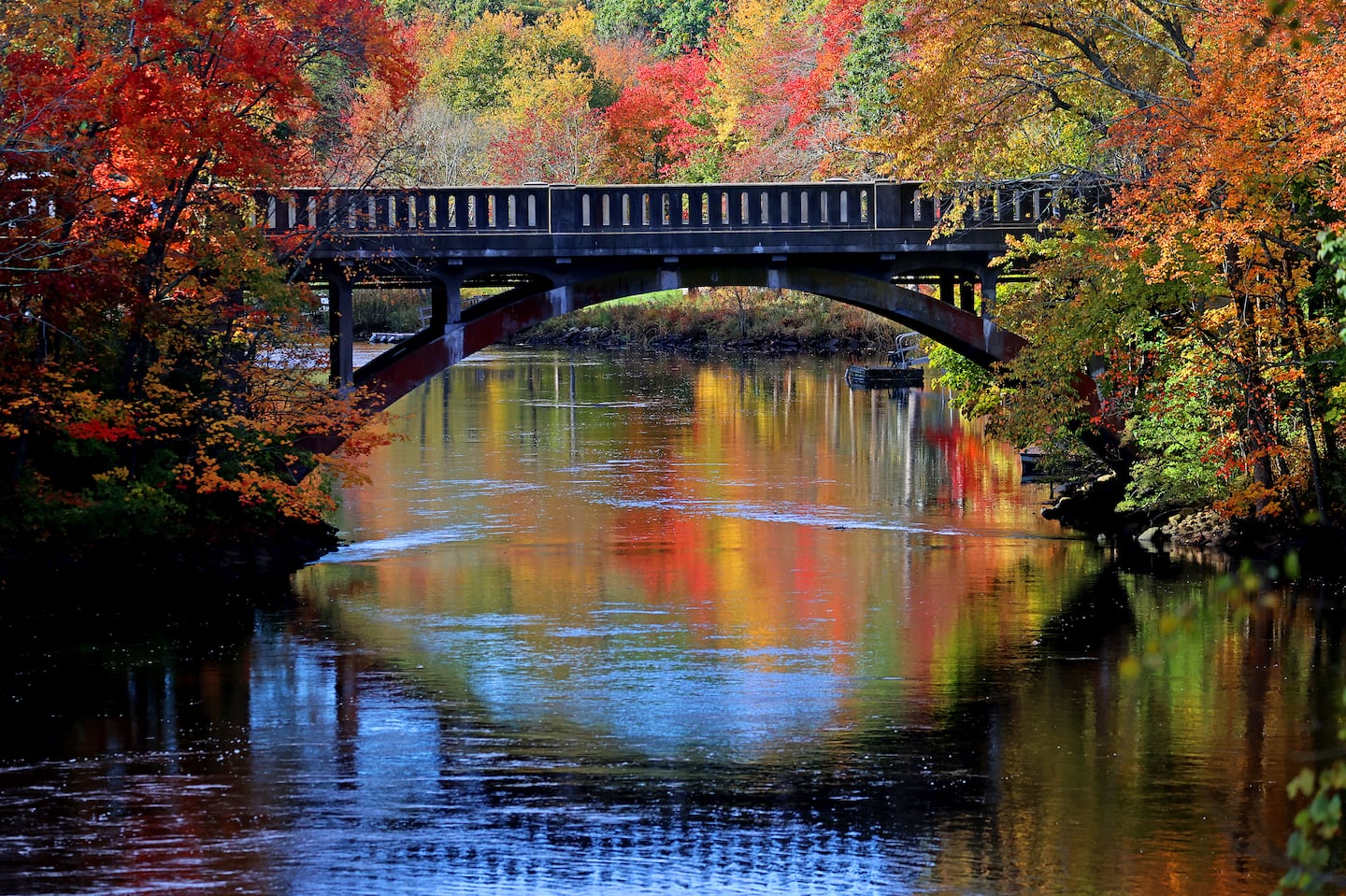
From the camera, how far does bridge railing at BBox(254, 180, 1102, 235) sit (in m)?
31.1

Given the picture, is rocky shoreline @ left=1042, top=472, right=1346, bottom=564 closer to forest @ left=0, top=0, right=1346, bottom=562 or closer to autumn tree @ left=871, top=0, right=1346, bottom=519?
forest @ left=0, top=0, right=1346, bottom=562

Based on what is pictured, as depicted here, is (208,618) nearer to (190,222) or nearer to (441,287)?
(190,222)

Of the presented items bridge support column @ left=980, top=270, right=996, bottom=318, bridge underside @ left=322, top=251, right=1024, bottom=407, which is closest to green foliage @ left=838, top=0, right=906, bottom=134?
bridge underside @ left=322, top=251, right=1024, bottom=407

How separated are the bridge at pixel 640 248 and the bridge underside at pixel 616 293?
36mm

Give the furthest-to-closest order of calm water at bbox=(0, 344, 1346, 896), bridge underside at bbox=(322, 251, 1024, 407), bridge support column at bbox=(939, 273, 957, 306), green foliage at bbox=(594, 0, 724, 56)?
green foliage at bbox=(594, 0, 724, 56), bridge support column at bbox=(939, 273, 957, 306), bridge underside at bbox=(322, 251, 1024, 407), calm water at bbox=(0, 344, 1346, 896)

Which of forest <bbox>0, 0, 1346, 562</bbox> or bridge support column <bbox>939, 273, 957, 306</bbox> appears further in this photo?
bridge support column <bbox>939, 273, 957, 306</bbox>

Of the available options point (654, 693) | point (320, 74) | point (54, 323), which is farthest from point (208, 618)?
point (320, 74)

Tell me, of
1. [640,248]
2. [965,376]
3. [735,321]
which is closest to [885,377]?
[965,376]

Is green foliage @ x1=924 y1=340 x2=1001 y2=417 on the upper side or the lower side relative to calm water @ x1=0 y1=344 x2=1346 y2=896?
upper

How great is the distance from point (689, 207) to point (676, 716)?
1525 cm

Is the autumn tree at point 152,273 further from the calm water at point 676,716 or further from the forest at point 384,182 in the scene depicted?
the calm water at point 676,716

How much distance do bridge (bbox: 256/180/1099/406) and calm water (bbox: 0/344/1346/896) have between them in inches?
146

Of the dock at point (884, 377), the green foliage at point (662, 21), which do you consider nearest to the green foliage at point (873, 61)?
the dock at point (884, 377)

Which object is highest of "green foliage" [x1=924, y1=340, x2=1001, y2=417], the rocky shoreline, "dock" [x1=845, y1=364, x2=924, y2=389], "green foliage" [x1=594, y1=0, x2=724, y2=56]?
"green foliage" [x1=594, y1=0, x2=724, y2=56]
